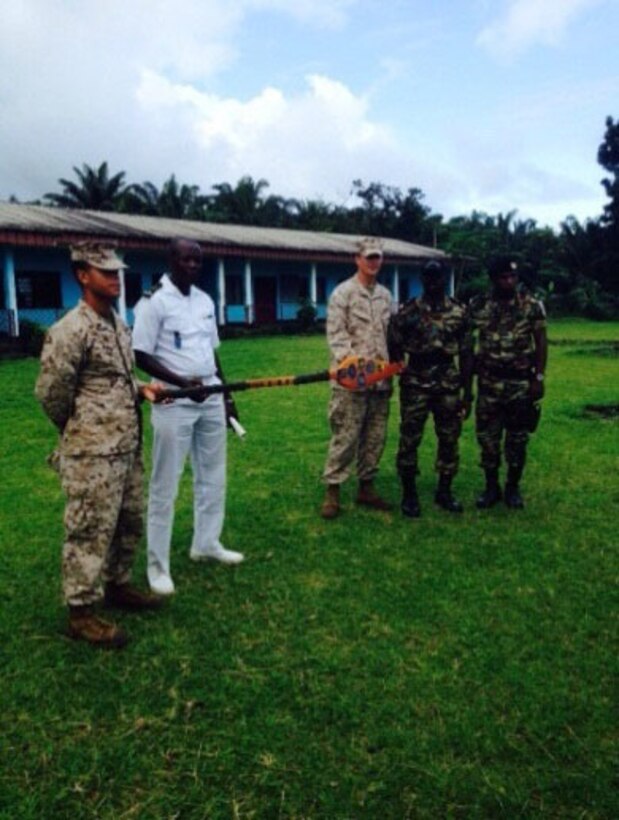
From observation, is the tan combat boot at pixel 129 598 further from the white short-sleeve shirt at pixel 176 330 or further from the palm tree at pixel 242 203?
the palm tree at pixel 242 203

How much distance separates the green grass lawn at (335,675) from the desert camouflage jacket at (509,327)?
1.22 metres

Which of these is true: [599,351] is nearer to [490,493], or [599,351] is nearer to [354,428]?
[490,493]

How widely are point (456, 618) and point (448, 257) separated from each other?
31243 millimetres

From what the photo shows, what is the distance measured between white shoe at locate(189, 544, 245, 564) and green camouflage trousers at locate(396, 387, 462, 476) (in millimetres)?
1581

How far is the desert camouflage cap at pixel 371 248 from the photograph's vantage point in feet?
17.1

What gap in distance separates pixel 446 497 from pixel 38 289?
2009cm

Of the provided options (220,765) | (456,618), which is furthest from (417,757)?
(456,618)

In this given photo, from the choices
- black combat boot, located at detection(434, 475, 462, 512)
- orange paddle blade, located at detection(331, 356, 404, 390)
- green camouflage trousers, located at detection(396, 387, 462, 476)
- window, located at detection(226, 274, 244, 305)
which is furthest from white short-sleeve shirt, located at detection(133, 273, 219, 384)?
window, located at detection(226, 274, 244, 305)

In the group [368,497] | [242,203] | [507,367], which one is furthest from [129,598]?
[242,203]

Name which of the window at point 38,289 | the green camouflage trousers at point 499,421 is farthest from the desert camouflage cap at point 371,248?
the window at point 38,289

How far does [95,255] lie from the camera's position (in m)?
3.42

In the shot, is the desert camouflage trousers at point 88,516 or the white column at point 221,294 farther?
the white column at point 221,294

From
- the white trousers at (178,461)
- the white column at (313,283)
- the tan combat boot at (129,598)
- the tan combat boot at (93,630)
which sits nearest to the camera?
the tan combat boot at (93,630)

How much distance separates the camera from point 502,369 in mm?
5527
